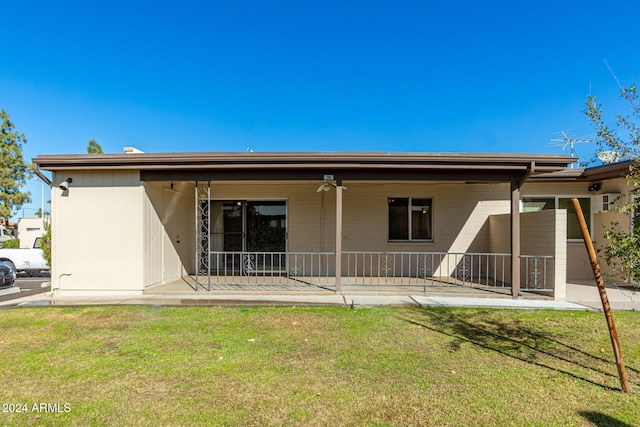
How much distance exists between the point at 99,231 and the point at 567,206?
11.9 metres

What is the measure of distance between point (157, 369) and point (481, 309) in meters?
5.33

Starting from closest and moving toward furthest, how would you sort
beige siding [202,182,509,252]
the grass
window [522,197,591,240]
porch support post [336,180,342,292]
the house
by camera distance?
the grass → the house → porch support post [336,180,342,292] → window [522,197,591,240] → beige siding [202,182,509,252]

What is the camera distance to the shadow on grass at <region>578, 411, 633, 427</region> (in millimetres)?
2748

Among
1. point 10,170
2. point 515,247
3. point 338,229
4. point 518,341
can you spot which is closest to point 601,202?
point 515,247

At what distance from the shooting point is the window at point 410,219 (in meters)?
9.98

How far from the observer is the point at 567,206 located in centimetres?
972

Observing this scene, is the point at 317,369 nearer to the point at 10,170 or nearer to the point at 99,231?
the point at 99,231

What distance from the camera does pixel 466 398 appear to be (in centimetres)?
318

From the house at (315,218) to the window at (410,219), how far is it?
29 mm

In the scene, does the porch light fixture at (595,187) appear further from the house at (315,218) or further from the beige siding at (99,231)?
the beige siding at (99,231)

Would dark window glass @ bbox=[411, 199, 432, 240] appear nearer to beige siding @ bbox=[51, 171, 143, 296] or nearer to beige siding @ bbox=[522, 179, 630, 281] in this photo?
beige siding @ bbox=[522, 179, 630, 281]

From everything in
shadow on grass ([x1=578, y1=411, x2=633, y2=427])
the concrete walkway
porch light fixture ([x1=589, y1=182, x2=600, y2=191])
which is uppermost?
porch light fixture ([x1=589, y1=182, x2=600, y2=191])

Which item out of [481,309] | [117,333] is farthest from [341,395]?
[481,309]

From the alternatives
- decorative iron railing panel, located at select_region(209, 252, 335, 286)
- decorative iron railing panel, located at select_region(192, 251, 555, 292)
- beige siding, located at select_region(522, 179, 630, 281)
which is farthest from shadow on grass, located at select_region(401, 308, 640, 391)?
beige siding, located at select_region(522, 179, 630, 281)
